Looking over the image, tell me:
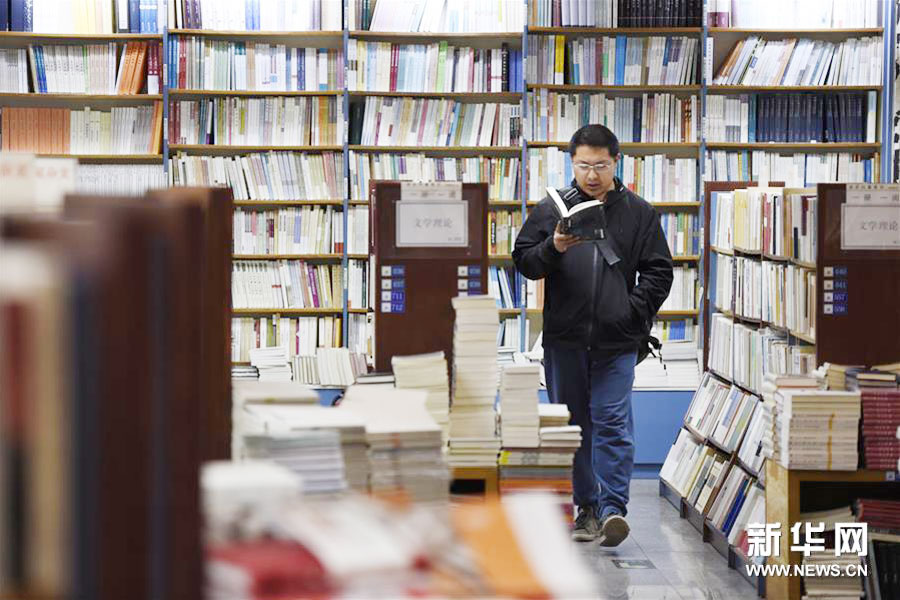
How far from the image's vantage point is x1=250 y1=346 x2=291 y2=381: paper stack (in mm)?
7688

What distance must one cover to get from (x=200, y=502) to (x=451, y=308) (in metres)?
3.29

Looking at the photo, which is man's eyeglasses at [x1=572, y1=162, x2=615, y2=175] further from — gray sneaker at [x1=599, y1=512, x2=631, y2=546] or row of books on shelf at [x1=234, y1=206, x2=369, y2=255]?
row of books on shelf at [x1=234, y1=206, x2=369, y2=255]

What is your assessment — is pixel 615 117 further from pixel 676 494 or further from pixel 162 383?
pixel 162 383

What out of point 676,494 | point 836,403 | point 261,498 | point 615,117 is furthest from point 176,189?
point 615,117

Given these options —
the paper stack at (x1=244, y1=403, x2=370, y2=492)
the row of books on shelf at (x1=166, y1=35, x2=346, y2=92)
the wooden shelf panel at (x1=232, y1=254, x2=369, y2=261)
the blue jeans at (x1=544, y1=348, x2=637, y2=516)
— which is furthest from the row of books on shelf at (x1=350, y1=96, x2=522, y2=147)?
the paper stack at (x1=244, y1=403, x2=370, y2=492)

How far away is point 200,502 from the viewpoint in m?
1.06

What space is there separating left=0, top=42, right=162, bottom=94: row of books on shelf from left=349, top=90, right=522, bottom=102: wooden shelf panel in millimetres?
1280

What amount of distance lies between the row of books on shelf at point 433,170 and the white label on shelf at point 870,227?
349 cm

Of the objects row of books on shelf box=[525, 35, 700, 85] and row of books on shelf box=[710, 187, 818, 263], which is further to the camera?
row of books on shelf box=[525, 35, 700, 85]

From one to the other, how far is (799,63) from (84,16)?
4.41 meters

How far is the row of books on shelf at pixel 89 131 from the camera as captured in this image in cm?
787

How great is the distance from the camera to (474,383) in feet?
13.3

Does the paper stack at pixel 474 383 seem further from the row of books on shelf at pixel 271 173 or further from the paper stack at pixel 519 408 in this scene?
the row of books on shelf at pixel 271 173

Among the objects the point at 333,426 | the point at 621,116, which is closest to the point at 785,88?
the point at 621,116
